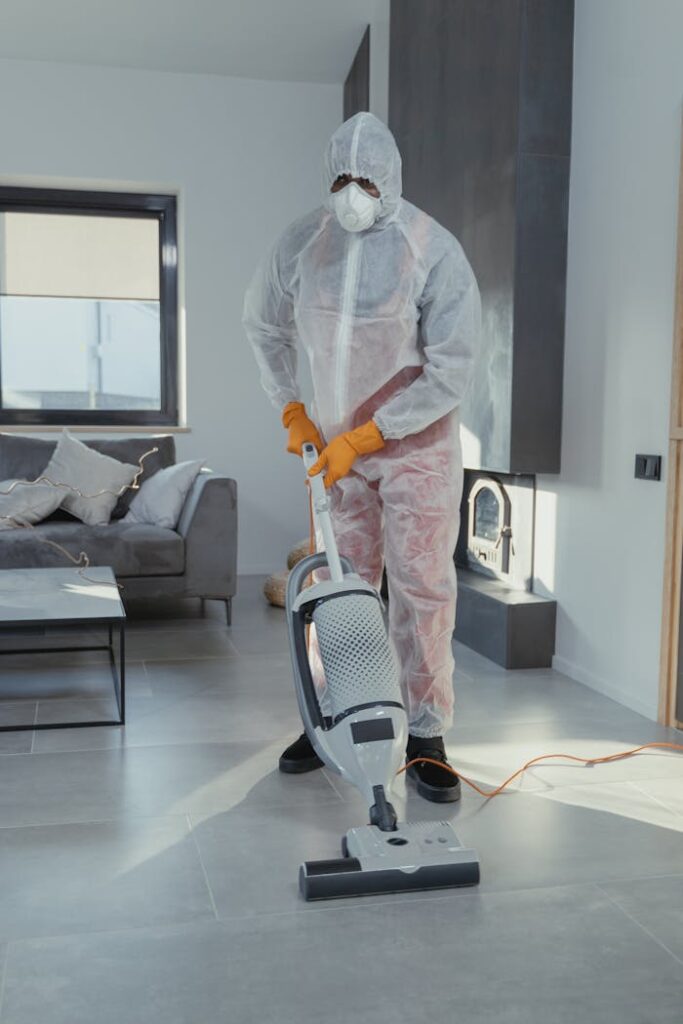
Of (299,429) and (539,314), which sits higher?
(539,314)

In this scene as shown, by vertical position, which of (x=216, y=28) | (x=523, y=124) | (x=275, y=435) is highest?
(x=216, y=28)

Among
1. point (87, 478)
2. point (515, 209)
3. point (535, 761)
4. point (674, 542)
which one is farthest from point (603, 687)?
point (87, 478)

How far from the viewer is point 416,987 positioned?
5.12 feet

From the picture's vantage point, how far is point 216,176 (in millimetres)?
5324

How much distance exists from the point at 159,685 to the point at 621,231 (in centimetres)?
199

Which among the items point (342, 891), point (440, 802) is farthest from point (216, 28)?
point (342, 891)

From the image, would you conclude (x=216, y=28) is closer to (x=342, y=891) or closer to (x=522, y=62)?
(x=522, y=62)

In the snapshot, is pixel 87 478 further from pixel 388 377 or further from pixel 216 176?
pixel 388 377

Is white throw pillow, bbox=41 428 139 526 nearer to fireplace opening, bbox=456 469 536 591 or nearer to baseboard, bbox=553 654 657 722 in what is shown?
fireplace opening, bbox=456 469 536 591

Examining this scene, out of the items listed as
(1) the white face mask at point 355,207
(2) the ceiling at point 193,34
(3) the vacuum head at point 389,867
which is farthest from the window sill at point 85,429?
(3) the vacuum head at point 389,867

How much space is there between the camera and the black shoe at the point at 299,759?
8.22 feet

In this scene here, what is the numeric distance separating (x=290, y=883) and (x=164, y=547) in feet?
7.74

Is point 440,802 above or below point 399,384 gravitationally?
below

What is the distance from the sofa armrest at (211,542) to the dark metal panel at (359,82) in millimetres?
2057
